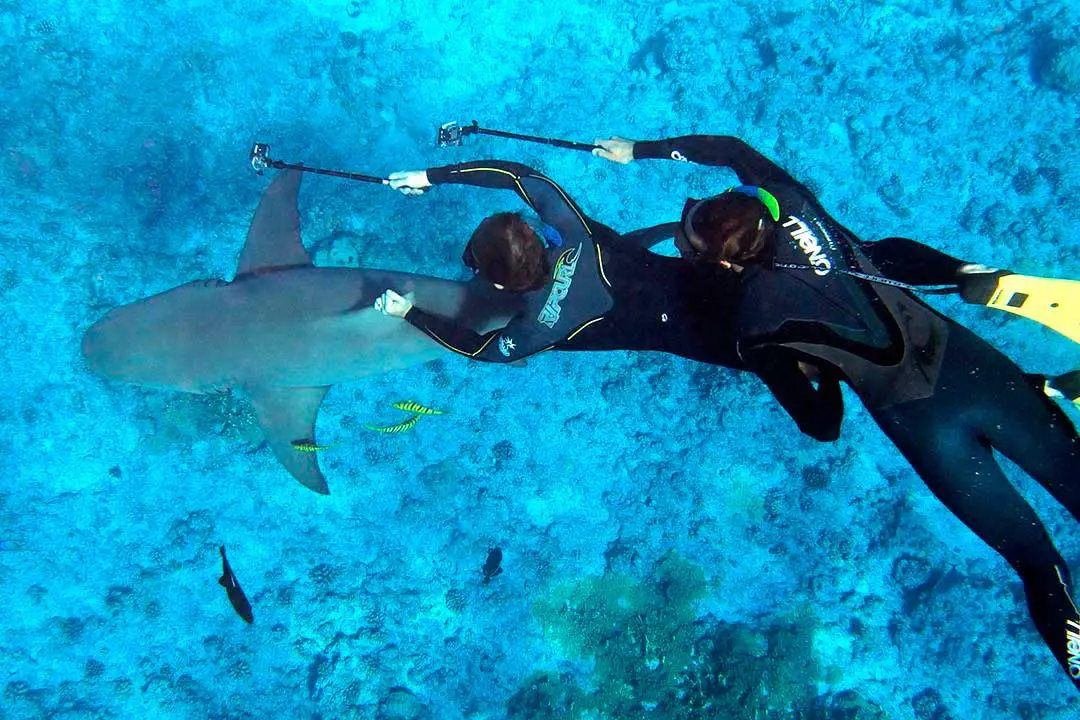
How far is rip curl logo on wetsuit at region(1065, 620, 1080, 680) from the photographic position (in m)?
4.16

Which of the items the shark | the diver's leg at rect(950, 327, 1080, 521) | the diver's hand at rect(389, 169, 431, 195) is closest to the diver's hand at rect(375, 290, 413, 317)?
the shark

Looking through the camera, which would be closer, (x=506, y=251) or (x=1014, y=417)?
Answer: (x=506, y=251)

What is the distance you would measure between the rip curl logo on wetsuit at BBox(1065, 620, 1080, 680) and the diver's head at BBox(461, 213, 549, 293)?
4814mm

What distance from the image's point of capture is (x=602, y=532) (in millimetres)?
8945

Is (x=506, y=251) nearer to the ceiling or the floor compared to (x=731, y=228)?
nearer to the floor

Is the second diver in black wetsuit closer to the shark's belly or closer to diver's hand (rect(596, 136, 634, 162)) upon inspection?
the shark's belly

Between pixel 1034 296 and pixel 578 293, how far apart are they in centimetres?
330

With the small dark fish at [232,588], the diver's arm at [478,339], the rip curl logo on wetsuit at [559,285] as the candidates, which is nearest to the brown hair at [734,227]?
the rip curl logo on wetsuit at [559,285]

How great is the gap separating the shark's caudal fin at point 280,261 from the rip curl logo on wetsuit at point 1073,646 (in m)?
7.01

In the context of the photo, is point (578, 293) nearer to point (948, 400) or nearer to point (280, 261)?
point (948, 400)

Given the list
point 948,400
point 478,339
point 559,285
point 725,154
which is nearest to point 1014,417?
point 948,400

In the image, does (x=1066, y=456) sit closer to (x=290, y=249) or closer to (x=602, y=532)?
(x=602, y=532)

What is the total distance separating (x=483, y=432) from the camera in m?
8.47

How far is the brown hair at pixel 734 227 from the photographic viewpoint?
10.8 ft
